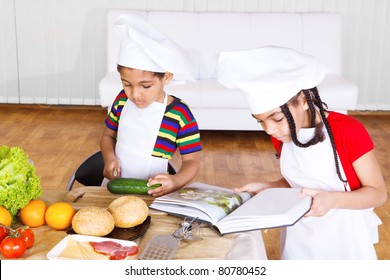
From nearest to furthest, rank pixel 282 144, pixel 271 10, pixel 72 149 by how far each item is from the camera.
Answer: pixel 282 144
pixel 72 149
pixel 271 10

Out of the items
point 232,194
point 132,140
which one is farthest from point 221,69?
point 132,140

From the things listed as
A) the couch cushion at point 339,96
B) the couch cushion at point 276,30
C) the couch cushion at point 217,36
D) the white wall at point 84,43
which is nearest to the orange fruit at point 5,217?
the couch cushion at point 339,96

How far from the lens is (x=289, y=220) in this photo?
5.38 feet

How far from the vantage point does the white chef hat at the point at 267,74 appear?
1.67 meters

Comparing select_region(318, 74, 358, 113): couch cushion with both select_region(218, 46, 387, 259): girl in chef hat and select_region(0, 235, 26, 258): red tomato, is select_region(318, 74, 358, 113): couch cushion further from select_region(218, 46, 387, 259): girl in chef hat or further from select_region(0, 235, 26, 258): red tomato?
select_region(0, 235, 26, 258): red tomato

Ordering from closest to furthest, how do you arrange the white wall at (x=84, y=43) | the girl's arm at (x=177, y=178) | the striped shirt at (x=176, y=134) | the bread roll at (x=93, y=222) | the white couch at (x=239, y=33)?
the bread roll at (x=93, y=222), the girl's arm at (x=177, y=178), the striped shirt at (x=176, y=134), the white couch at (x=239, y=33), the white wall at (x=84, y=43)

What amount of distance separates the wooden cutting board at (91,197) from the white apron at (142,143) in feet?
1.19

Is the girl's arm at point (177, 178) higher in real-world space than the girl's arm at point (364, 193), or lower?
lower

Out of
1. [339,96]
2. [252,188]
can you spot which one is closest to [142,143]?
[252,188]

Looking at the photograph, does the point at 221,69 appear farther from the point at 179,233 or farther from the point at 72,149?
the point at 72,149

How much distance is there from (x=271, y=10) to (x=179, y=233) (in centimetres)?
439

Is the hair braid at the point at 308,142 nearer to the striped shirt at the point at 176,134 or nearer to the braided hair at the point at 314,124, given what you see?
the braided hair at the point at 314,124

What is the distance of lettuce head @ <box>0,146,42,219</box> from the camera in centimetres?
175

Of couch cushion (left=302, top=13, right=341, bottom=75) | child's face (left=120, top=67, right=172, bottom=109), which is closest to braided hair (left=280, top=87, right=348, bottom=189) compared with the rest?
child's face (left=120, top=67, right=172, bottom=109)
